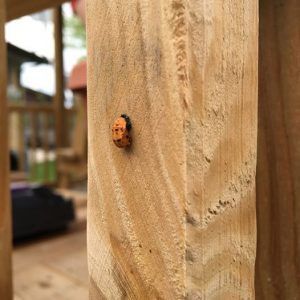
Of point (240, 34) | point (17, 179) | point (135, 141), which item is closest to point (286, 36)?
point (240, 34)

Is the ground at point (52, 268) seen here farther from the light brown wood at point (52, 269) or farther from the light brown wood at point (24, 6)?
the light brown wood at point (24, 6)

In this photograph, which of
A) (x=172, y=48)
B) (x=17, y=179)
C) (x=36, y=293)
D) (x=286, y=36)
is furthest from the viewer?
(x=17, y=179)

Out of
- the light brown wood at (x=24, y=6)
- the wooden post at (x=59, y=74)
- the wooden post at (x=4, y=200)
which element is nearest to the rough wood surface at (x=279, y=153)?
the wooden post at (x=4, y=200)

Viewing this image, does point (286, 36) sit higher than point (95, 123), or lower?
higher

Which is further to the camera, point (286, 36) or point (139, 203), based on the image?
point (286, 36)

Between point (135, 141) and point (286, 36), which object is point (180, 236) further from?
point (286, 36)

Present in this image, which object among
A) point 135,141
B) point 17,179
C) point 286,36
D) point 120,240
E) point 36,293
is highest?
point 286,36

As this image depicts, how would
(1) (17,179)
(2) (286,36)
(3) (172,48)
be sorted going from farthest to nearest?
(1) (17,179), (2) (286,36), (3) (172,48)
